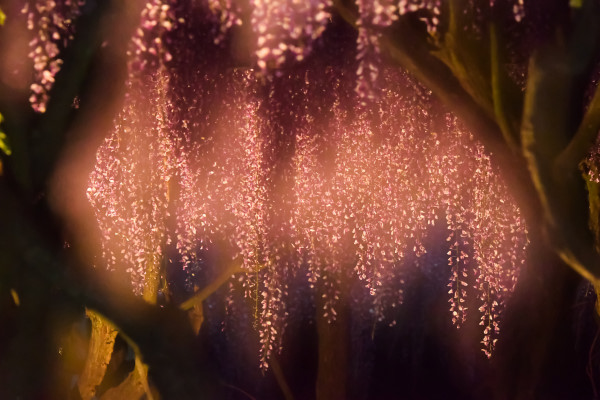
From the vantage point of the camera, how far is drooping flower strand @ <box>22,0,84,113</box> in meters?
4.43

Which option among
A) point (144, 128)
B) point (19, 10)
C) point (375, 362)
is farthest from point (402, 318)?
point (19, 10)

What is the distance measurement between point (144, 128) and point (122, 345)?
17.9 feet

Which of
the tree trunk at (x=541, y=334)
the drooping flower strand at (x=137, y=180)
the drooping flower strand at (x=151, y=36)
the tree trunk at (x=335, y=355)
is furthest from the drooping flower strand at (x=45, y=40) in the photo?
the tree trunk at (x=335, y=355)

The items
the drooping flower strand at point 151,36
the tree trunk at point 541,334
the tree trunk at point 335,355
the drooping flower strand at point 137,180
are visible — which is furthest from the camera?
the tree trunk at point 335,355

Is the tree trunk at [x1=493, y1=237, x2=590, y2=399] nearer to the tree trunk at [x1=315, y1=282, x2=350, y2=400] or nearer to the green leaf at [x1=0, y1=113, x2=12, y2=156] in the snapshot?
the green leaf at [x1=0, y1=113, x2=12, y2=156]

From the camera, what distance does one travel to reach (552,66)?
15.0 ft

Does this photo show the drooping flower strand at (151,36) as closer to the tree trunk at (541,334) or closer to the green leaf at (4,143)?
the green leaf at (4,143)

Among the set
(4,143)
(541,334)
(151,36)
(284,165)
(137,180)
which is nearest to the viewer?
(4,143)

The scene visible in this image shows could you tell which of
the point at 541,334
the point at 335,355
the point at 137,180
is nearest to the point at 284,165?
the point at 137,180

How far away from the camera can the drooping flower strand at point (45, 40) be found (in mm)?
4426

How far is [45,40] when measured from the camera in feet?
14.7

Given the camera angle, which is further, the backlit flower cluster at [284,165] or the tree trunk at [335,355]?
the tree trunk at [335,355]

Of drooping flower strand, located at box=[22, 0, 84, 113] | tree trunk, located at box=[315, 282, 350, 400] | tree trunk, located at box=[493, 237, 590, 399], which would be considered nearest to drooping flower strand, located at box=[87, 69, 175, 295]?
drooping flower strand, located at box=[22, 0, 84, 113]

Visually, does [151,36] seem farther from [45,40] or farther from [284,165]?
[284,165]
